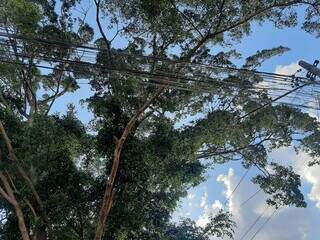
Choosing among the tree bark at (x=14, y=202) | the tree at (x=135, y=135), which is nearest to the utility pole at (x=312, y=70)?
the tree at (x=135, y=135)

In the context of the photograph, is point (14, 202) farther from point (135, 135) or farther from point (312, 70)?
point (312, 70)

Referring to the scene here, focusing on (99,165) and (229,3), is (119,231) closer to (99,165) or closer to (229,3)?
(99,165)

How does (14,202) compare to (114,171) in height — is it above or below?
below

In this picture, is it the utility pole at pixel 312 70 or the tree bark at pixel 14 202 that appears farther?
the tree bark at pixel 14 202

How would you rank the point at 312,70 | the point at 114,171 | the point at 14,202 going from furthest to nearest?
the point at 114,171 < the point at 14,202 < the point at 312,70

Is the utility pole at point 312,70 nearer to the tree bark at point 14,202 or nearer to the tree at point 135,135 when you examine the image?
the tree at point 135,135

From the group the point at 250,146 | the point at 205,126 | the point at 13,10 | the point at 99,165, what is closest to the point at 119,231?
the point at 99,165

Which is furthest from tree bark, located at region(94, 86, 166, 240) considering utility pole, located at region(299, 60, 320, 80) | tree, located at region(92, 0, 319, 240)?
utility pole, located at region(299, 60, 320, 80)

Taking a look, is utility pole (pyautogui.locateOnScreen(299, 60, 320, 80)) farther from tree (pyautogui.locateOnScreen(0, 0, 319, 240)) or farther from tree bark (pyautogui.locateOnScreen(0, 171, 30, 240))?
tree bark (pyautogui.locateOnScreen(0, 171, 30, 240))

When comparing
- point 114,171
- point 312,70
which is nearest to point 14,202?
point 114,171

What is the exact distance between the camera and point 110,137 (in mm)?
13023

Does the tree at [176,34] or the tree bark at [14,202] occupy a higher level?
the tree at [176,34]

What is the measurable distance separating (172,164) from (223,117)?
6.07 ft

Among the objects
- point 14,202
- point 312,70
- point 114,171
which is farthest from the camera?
point 114,171
